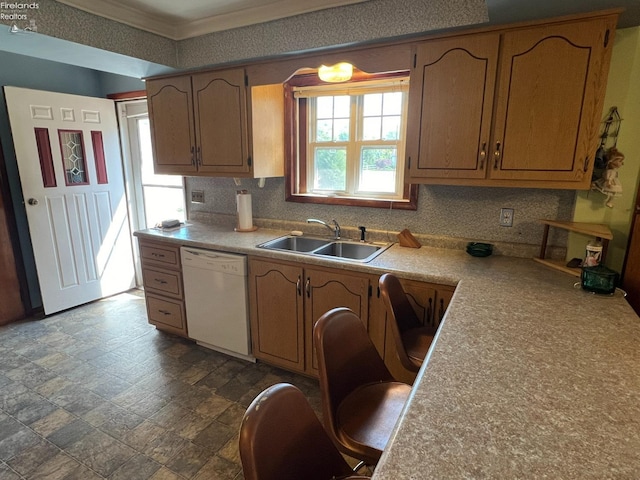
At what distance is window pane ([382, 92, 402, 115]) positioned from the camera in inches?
96.7

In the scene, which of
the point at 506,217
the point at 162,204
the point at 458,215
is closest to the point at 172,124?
the point at 162,204

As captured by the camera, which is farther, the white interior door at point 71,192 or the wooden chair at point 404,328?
the white interior door at point 71,192

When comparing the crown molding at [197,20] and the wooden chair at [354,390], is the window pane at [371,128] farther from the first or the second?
the wooden chair at [354,390]

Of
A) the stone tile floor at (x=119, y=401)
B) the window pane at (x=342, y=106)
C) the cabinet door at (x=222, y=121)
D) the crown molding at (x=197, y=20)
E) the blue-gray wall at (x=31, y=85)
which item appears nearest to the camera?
the stone tile floor at (x=119, y=401)

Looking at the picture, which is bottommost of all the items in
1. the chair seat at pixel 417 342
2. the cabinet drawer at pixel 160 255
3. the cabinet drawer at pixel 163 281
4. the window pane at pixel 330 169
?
the cabinet drawer at pixel 163 281

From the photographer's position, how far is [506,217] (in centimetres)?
216

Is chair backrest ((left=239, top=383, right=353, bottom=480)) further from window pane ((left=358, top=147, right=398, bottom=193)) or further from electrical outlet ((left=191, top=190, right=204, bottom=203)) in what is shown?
electrical outlet ((left=191, top=190, right=204, bottom=203))

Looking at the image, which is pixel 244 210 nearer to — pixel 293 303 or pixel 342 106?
pixel 293 303

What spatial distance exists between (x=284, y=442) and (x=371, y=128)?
223 cm

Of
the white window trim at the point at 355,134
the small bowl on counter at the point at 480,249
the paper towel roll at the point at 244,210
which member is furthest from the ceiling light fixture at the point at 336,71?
the small bowl on counter at the point at 480,249

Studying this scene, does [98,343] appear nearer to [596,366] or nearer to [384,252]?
[384,252]

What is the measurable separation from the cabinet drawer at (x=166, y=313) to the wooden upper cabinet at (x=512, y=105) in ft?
6.97

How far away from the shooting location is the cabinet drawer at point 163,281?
2771 millimetres

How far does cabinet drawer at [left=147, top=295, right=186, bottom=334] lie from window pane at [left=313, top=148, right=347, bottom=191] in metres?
1.49
